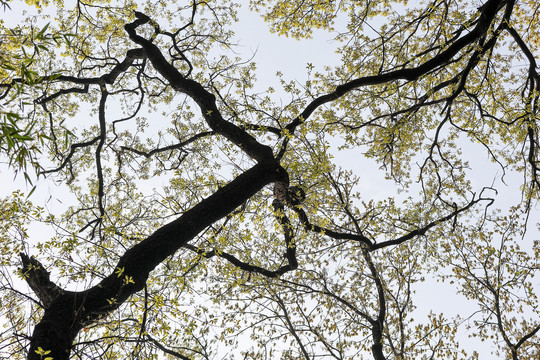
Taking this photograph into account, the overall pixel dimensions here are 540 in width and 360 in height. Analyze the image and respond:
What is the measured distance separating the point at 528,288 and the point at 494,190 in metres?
3.07

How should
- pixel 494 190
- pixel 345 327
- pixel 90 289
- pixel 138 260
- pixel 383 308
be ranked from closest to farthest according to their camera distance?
pixel 90 289 < pixel 138 260 < pixel 494 190 < pixel 383 308 < pixel 345 327

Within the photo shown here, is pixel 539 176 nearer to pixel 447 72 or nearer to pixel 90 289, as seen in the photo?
pixel 447 72

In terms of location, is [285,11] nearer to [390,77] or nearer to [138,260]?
[390,77]

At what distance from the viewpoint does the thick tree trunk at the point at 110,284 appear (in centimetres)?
Answer: 321

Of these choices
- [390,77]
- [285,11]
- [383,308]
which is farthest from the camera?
[383,308]

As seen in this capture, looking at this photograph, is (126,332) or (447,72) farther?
(447,72)

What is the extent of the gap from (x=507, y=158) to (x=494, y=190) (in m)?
→ 2.69

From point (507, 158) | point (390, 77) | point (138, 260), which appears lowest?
point (138, 260)

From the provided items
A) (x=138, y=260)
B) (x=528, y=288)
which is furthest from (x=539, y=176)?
(x=138, y=260)

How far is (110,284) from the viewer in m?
3.78

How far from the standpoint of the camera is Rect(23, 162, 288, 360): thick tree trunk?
3.21 m

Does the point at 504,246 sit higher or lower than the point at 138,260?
higher

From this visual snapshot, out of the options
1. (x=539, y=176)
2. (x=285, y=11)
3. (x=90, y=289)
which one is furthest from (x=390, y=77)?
(x=90, y=289)

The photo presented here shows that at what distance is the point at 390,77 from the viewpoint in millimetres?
5730
